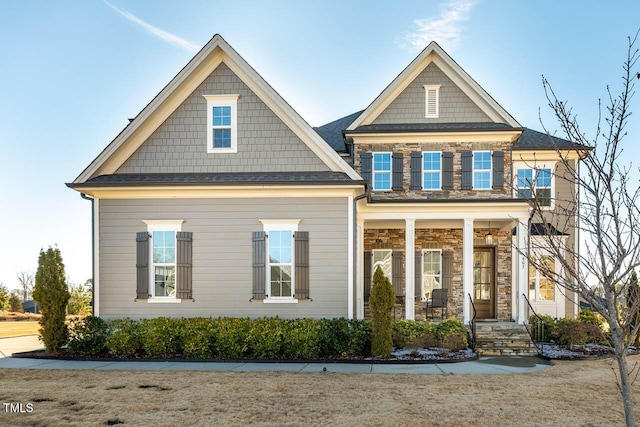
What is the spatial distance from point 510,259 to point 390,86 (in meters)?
7.12

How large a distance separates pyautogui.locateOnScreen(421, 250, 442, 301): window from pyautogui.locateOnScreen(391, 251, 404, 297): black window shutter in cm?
81

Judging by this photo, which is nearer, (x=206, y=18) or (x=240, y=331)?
(x=240, y=331)

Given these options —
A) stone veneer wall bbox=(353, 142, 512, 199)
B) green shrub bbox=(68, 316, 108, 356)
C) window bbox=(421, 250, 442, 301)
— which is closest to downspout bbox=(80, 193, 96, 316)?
green shrub bbox=(68, 316, 108, 356)

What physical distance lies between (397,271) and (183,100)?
878 cm

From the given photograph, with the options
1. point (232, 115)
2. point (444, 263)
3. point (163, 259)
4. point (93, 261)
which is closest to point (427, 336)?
point (444, 263)

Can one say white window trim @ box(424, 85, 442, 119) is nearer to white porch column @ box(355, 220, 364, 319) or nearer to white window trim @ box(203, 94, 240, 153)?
white porch column @ box(355, 220, 364, 319)

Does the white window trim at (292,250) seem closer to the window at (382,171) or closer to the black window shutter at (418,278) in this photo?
the window at (382,171)

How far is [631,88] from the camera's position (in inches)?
194

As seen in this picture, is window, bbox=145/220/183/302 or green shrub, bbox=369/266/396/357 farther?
window, bbox=145/220/183/302

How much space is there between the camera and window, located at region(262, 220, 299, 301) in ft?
38.3

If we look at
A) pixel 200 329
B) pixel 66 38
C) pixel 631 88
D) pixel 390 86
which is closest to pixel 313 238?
pixel 200 329

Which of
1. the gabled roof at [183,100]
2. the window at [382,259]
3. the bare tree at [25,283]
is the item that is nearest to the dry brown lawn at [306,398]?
the gabled roof at [183,100]

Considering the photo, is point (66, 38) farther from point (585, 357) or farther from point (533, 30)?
point (585, 357)

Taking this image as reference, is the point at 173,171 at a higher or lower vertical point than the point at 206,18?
lower
